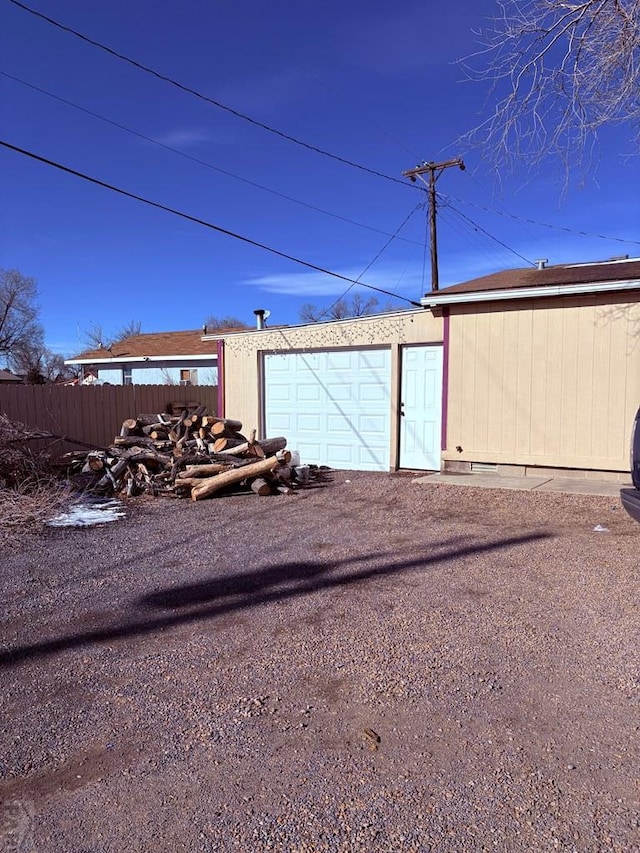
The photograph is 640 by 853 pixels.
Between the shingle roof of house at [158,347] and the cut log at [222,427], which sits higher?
the shingle roof of house at [158,347]

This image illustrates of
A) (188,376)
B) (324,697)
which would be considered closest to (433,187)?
(188,376)

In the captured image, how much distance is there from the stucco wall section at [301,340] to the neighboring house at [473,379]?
0.08 ft

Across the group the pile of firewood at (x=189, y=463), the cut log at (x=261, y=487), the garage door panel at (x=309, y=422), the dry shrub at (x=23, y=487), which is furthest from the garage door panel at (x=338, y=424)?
the dry shrub at (x=23, y=487)

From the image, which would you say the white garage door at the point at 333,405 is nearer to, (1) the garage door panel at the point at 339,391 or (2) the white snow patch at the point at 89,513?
(1) the garage door panel at the point at 339,391

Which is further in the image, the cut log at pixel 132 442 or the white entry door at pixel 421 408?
the white entry door at pixel 421 408

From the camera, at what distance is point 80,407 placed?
13.3 meters

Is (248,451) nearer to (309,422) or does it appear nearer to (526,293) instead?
(309,422)

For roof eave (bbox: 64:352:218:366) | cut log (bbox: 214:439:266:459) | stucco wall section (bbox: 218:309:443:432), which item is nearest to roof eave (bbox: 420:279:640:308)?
stucco wall section (bbox: 218:309:443:432)

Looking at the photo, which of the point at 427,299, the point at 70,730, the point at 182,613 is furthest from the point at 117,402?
the point at 70,730

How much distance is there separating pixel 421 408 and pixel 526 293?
2583 mm

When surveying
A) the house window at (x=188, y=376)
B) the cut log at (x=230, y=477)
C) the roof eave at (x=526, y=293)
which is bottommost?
the cut log at (x=230, y=477)

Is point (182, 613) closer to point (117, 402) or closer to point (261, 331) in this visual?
point (261, 331)

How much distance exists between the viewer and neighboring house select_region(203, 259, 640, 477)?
9.30 m

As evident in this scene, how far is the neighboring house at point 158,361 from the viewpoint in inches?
965
